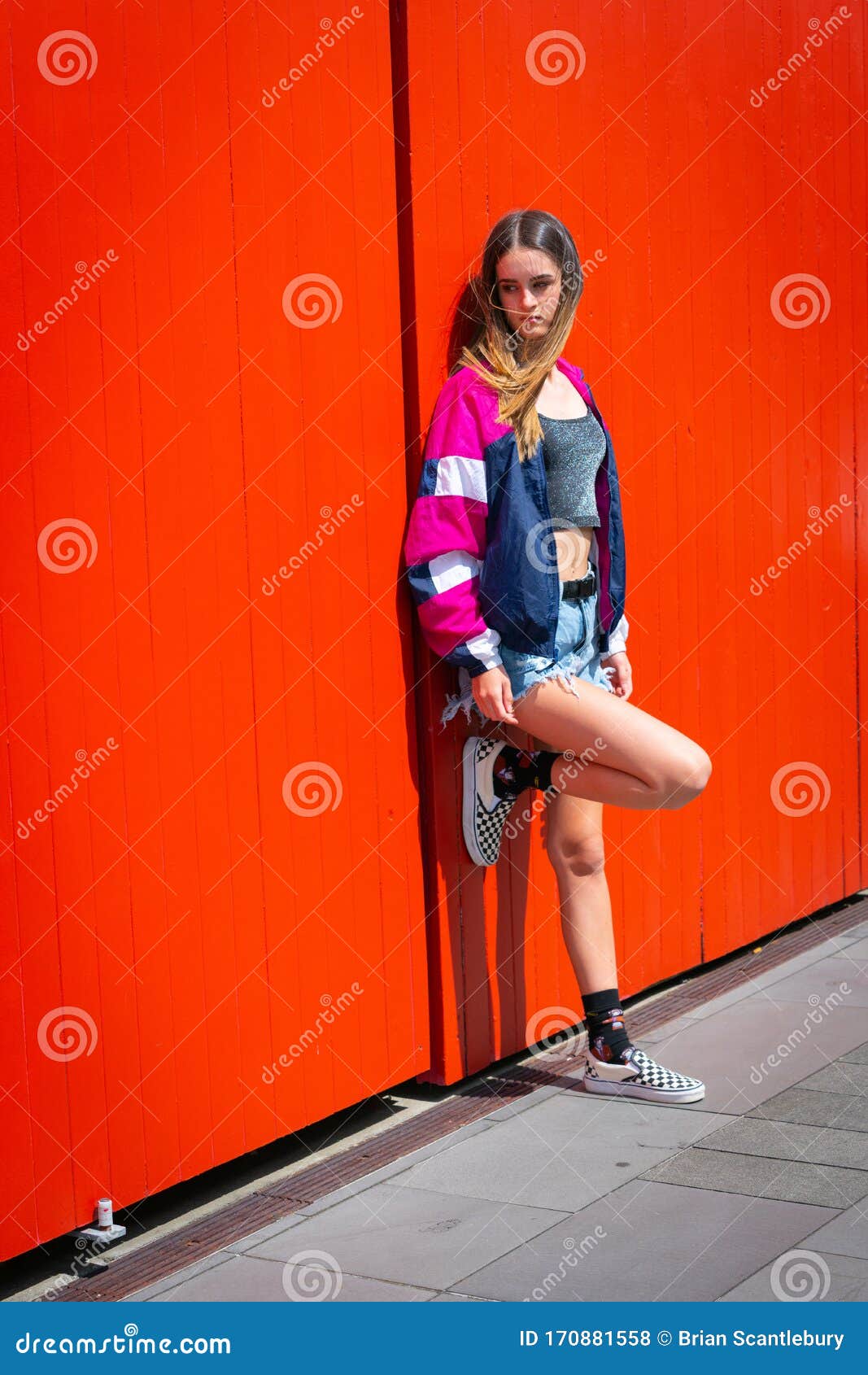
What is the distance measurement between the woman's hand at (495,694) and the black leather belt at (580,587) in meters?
0.30

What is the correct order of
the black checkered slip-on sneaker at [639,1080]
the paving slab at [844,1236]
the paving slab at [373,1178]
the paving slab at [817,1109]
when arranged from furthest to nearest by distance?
the black checkered slip-on sneaker at [639,1080] < the paving slab at [817,1109] < the paving slab at [373,1178] < the paving slab at [844,1236]

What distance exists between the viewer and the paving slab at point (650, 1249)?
3145 millimetres

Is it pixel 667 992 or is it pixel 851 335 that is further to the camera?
pixel 851 335

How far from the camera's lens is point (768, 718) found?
5926 millimetres

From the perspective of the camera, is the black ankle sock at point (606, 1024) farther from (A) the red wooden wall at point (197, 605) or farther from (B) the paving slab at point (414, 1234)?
(B) the paving slab at point (414, 1234)

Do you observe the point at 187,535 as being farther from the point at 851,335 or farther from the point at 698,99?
the point at 851,335

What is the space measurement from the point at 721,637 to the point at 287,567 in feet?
7.15

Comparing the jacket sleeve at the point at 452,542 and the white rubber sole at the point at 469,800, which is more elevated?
the jacket sleeve at the point at 452,542

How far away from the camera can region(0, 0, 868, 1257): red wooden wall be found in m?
3.34

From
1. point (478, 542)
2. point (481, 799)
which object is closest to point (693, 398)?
point (478, 542)

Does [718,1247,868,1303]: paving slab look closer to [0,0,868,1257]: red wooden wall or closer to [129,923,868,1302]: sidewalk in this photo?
[129,923,868,1302]: sidewalk

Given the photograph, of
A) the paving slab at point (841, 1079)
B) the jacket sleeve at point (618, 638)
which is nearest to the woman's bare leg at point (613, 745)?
the jacket sleeve at point (618, 638)

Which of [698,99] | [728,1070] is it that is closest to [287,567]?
[728,1070]

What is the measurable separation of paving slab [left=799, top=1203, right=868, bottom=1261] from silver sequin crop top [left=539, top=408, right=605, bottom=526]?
187 cm
